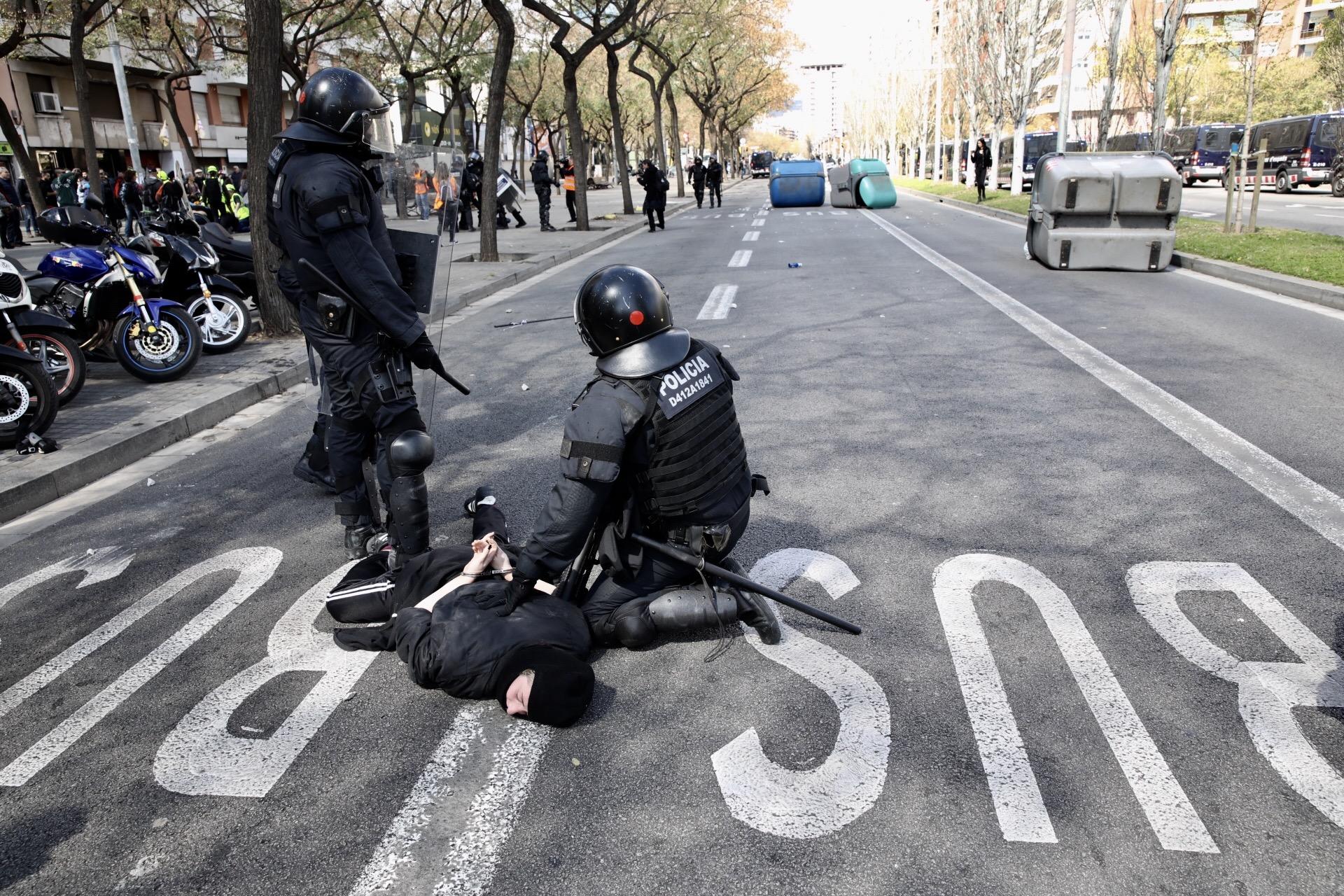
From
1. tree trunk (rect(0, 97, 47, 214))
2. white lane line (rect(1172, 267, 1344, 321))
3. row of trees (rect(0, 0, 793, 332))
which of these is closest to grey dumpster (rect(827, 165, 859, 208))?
row of trees (rect(0, 0, 793, 332))

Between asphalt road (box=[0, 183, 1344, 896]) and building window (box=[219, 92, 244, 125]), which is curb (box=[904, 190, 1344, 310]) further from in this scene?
building window (box=[219, 92, 244, 125])

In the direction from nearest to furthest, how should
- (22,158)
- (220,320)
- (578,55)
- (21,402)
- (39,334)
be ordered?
(21,402) → (39,334) → (220,320) → (22,158) → (578,55)

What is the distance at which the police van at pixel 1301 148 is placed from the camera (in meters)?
31.3

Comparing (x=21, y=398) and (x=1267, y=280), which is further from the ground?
(x=21, y=398)

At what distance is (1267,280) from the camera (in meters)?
11.3

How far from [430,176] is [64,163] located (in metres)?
43.2

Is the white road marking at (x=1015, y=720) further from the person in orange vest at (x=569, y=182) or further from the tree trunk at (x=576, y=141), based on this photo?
the person in orange vest at (x=569, y=182)

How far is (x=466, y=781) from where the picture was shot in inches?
107

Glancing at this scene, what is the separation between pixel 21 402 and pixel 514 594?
4.51 meters

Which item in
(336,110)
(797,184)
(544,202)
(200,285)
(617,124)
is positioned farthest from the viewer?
(797,184)

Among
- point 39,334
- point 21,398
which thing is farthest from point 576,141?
point 21,398

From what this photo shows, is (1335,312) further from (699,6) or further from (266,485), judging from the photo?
(699,6)

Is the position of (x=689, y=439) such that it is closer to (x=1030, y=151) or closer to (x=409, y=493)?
(x=409, y=493)

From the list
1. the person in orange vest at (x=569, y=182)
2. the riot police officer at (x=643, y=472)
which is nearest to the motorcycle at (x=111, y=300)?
the riot police officer at (x=643, y=472)
